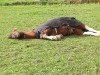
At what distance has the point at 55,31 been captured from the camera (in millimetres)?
9867

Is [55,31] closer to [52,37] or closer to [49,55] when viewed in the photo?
[52,37]

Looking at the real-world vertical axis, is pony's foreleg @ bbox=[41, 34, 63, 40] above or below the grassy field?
above

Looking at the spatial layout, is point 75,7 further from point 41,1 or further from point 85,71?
point 85,71

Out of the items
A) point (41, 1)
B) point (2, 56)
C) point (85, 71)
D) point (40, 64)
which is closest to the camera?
point (85, 71)

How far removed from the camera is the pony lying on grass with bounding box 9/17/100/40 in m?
9.82

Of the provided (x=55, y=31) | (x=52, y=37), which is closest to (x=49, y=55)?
(x=52, y=37)

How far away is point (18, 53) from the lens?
28.5ft

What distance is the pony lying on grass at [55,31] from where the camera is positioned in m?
9.82

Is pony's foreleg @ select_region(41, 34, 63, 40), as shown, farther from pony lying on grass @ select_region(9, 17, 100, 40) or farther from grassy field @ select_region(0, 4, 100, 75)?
grassy field @ select_region(0, 4, 100, 75)

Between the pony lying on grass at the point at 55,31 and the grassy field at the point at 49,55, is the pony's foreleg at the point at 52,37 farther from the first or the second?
the grassy field at the point at 49,55

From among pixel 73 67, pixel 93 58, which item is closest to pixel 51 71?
pixel 73 67

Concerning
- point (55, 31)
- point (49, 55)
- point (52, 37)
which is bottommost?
point (49, 55)

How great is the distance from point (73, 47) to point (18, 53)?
1249mm

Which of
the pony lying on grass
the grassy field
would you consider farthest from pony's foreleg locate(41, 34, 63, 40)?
the grassy field
